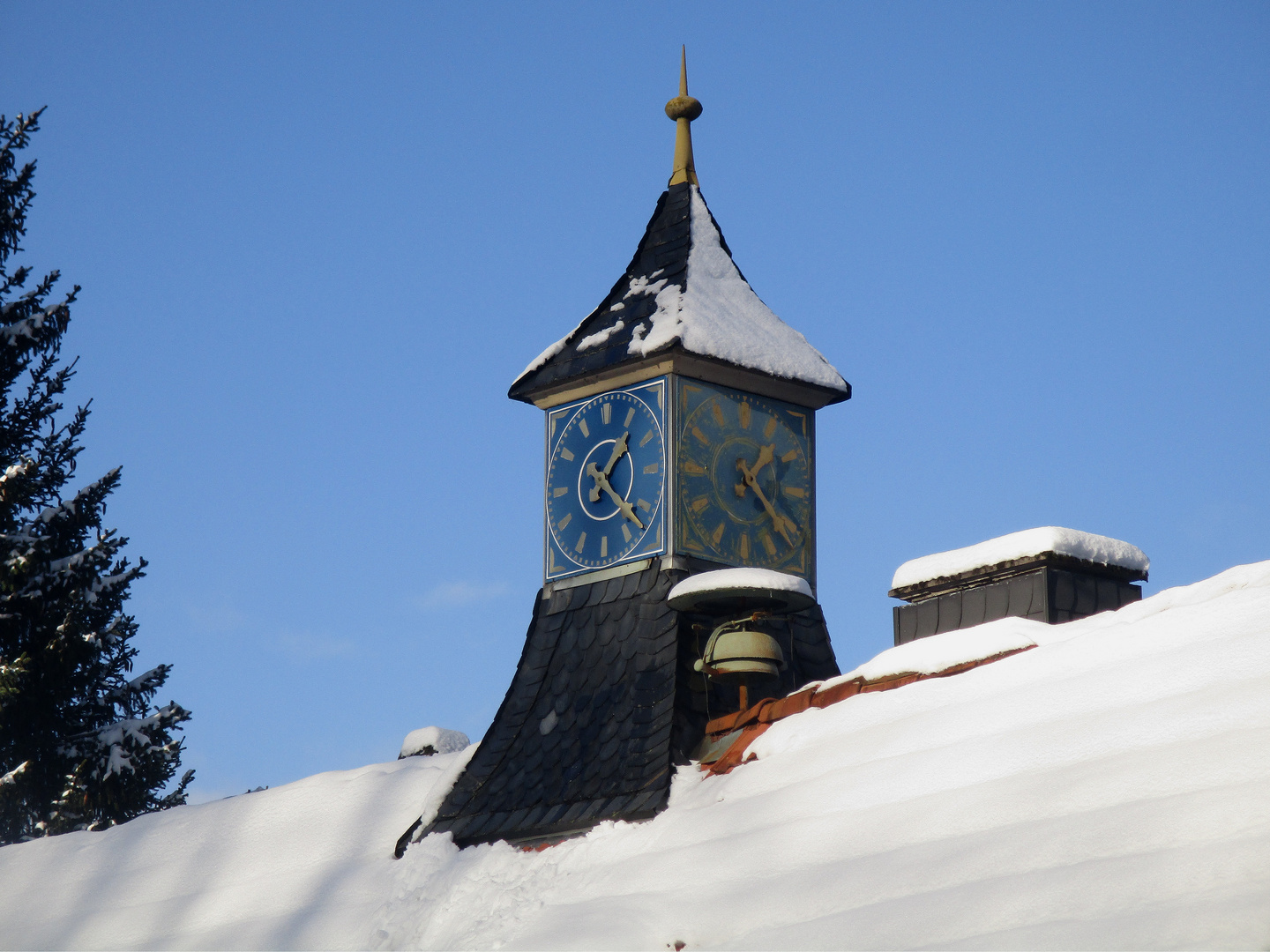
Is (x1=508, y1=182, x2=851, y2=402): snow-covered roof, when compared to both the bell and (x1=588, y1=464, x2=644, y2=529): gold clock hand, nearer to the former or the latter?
(x1=588, y1=464, x2=644, y2=529): gold clock hand

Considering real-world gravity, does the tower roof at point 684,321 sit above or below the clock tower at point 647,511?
above

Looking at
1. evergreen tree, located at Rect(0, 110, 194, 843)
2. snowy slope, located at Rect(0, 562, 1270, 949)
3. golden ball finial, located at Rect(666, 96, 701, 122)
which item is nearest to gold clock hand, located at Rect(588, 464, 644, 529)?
snowy slope, located at Rect(0, 562, 1270, 949)

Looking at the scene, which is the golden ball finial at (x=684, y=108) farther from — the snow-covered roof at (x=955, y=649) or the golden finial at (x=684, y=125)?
the snow-covered roof at (x=955, y=649)

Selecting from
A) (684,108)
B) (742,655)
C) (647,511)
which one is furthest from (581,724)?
(684,108)

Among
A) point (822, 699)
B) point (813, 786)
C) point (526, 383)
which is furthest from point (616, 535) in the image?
point (813, 786)

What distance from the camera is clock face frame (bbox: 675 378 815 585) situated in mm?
9328

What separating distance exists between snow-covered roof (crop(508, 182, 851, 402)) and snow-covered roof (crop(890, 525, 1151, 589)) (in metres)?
1.21

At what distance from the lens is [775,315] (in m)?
10.2

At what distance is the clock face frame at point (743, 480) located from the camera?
367 inches

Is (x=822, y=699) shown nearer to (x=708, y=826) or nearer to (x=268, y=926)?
(x=708, y=826)

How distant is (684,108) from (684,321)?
73.2 inches

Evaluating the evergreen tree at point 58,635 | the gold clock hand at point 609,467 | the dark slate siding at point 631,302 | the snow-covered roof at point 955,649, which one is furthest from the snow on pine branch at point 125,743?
the snow-covered roof at point 955,649

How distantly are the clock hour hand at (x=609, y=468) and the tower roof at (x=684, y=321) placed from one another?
0.40 m

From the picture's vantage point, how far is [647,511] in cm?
934
